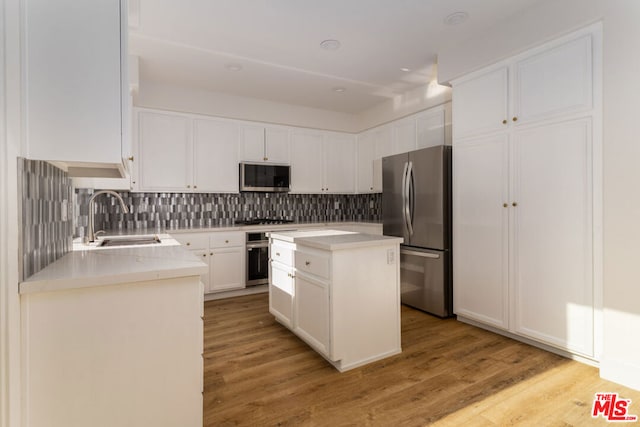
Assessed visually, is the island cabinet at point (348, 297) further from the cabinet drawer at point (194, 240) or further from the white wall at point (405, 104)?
the white wall at point (405, 104)

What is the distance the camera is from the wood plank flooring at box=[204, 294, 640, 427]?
69.6 inches

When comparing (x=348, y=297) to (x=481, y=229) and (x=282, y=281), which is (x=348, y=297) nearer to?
(x=282, y=281)

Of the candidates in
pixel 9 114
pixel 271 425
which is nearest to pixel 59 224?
pixel 9 114

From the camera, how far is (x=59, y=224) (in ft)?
5.93

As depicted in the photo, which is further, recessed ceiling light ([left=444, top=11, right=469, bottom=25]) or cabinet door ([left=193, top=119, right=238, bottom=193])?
cabinet door ([left=193, top=119, right=238, bottom=193])

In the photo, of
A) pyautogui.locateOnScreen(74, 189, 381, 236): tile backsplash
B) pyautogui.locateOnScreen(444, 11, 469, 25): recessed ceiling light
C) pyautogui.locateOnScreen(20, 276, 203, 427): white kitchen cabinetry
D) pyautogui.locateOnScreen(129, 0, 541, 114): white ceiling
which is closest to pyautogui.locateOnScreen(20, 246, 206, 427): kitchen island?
pyautogui.locateOnScreen(20, 276, 203, 427): white kitchen cabinetry

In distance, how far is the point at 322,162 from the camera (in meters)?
5.16

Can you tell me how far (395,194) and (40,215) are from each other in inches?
121

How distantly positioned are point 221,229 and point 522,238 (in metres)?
3.10

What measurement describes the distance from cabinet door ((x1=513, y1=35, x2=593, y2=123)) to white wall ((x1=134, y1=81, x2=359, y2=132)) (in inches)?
114

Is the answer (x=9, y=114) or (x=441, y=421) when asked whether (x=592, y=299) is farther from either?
(x=9, y=114)

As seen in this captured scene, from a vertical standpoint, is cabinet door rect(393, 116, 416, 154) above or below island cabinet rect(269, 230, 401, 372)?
above

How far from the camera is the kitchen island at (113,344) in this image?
1.22m

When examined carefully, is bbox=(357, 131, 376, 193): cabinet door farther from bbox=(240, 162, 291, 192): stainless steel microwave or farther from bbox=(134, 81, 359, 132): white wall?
bbox=(240, 162, 291, 192): stainless steel microwave
